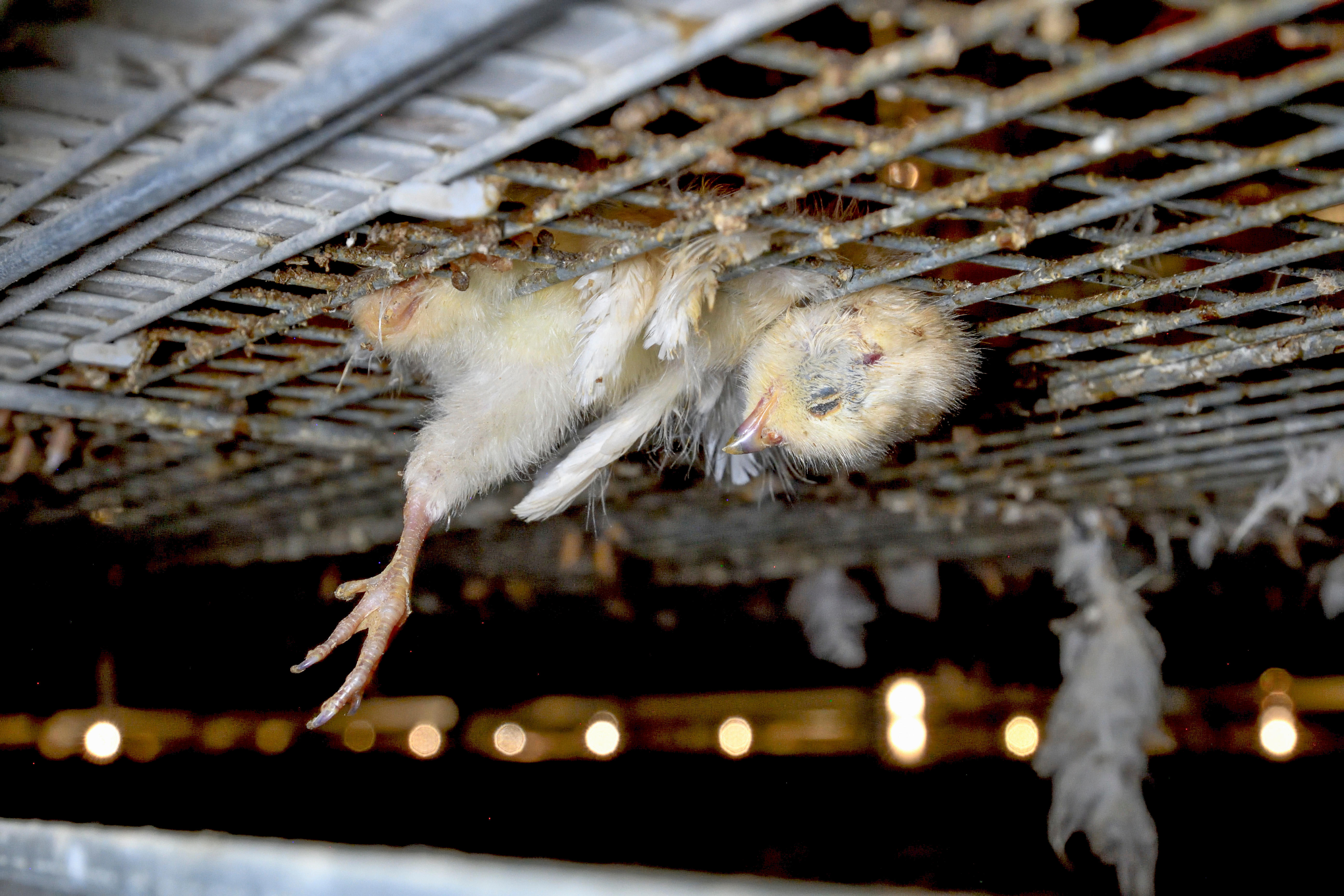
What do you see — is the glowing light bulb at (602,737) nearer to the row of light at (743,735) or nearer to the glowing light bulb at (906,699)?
the row of light at (743,735)

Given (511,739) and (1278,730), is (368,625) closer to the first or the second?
(511,739)

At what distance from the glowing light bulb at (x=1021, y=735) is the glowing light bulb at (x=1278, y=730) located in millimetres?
653

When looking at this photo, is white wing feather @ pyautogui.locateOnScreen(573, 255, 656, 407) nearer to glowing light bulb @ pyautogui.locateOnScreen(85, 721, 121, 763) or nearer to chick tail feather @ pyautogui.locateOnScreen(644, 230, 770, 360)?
chick tail feather @ pyautogui.locateOnScreen(644, 230, 770, 360)

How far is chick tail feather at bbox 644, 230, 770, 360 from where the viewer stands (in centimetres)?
101

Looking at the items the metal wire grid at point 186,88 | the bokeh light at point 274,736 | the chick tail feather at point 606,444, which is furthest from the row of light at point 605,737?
the metal wire grid at point 186,88

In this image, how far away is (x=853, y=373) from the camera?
1243 millimetres

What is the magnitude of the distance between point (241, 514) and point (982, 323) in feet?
5.81

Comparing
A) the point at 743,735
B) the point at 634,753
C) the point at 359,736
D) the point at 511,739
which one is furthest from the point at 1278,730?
the point at 359,736

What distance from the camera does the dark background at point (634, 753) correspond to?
2.50 m

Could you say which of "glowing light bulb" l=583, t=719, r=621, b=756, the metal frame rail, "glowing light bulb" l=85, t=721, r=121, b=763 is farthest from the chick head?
"glowing light bulb" l=85, t=721, r=121, b=763

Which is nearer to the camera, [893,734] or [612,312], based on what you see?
[612,312]

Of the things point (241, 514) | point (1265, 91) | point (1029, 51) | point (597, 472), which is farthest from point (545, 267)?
point (241, 514)

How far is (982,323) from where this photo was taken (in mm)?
1299

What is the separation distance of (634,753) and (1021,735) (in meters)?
1.30
